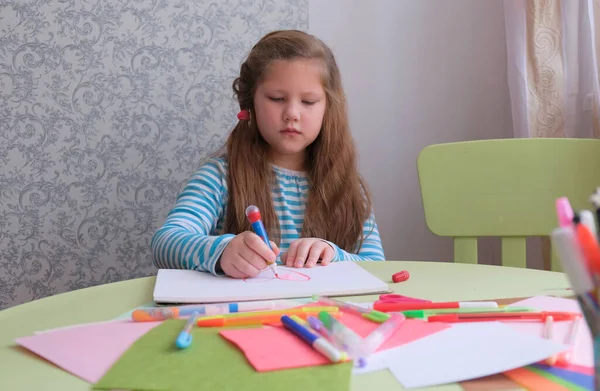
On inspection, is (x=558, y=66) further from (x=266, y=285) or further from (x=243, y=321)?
(x=243, y=321)

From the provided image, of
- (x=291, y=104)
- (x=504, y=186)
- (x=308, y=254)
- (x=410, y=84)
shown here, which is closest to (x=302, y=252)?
(x=308, y=254)

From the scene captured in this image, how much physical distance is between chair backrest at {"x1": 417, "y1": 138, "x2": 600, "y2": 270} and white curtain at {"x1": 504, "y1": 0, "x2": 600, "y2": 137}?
19 centimetres

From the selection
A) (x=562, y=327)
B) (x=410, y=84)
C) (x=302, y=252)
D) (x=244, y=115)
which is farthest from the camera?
(x=410, y=84)

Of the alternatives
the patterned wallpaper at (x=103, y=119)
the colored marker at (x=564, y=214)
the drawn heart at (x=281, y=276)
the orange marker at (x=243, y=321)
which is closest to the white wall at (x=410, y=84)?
the patterned wallpaper at (x=103, y=119)

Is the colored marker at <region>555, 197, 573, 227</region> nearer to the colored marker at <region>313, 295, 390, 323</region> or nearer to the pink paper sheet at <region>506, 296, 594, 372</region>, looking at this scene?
the pink paper sheet at <region>506, 296, 594, 372</region>

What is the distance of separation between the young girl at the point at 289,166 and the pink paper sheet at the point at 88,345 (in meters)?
0.52

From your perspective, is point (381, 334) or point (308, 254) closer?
point (381, 334)

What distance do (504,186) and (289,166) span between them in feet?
1.52

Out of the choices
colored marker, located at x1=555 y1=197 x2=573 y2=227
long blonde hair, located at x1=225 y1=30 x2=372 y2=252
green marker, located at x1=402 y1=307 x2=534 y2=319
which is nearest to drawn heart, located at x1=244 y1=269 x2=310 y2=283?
green marker, located at x1=402 y1=307 x2=534 y2=319

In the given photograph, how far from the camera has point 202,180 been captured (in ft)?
4.16

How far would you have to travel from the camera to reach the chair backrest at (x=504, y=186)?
1309 mm

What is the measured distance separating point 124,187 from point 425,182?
814mm

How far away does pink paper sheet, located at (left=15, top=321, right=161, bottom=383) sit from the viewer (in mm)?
513

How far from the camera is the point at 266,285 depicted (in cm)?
80
